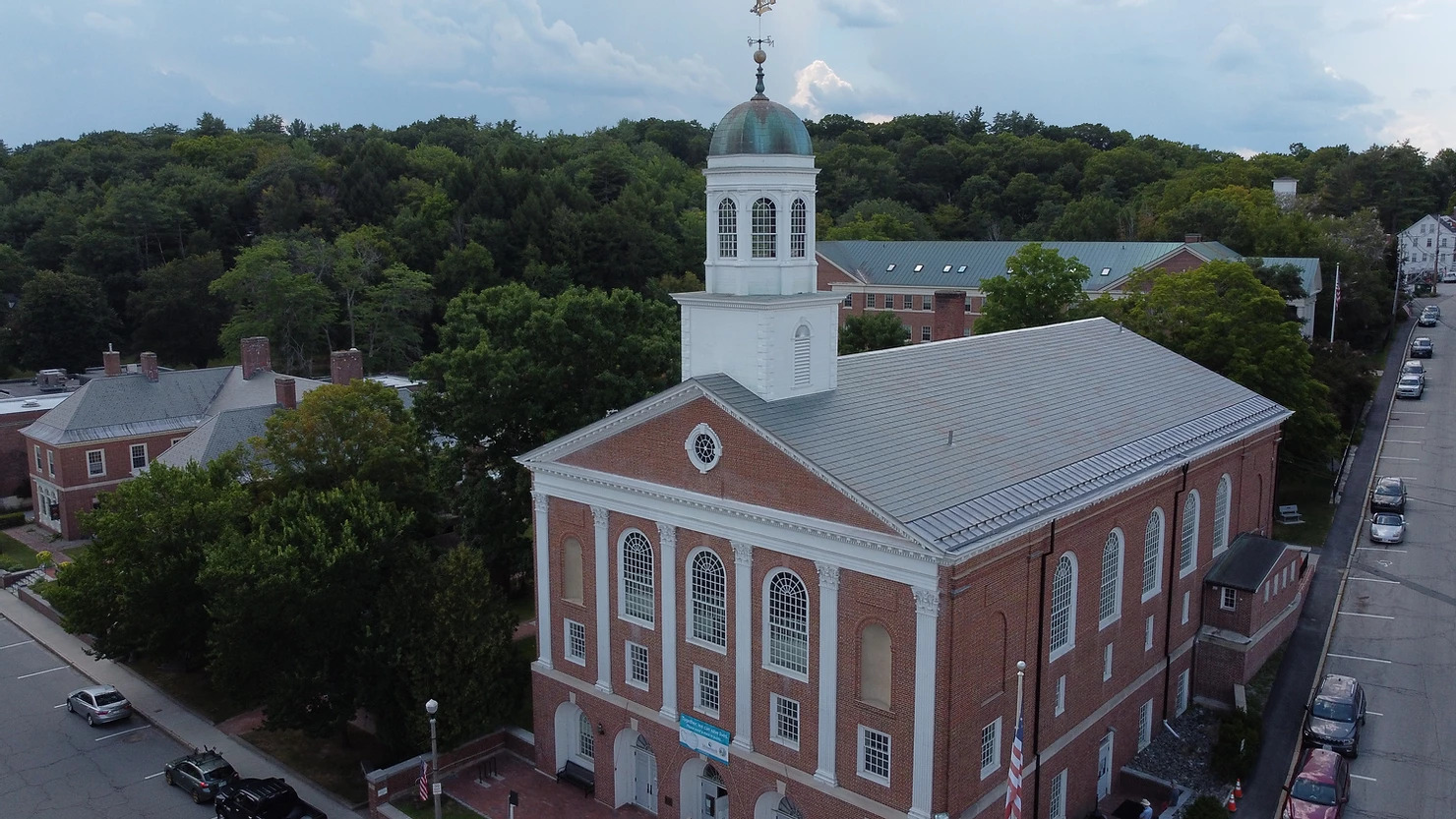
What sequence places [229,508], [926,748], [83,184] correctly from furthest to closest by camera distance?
[83,184] → [229,508] → [926,748]

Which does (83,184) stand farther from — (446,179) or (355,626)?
(355,626)

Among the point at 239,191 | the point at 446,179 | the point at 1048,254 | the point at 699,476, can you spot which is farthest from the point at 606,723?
the point at 239,191

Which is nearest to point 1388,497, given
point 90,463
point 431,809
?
point 431,809

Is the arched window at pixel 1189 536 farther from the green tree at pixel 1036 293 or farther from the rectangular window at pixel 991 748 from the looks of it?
the green tree at pixel 1036 293

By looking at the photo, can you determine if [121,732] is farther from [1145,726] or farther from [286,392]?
[1145,726]

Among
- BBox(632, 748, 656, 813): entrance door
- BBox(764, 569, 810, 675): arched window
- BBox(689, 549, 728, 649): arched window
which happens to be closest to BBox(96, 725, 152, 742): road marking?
BBox(632, 748, 656, 813): entrance door

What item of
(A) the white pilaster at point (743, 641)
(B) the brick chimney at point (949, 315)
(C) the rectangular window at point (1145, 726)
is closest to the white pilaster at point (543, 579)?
(A) the white pilaster at point (743, 641)
